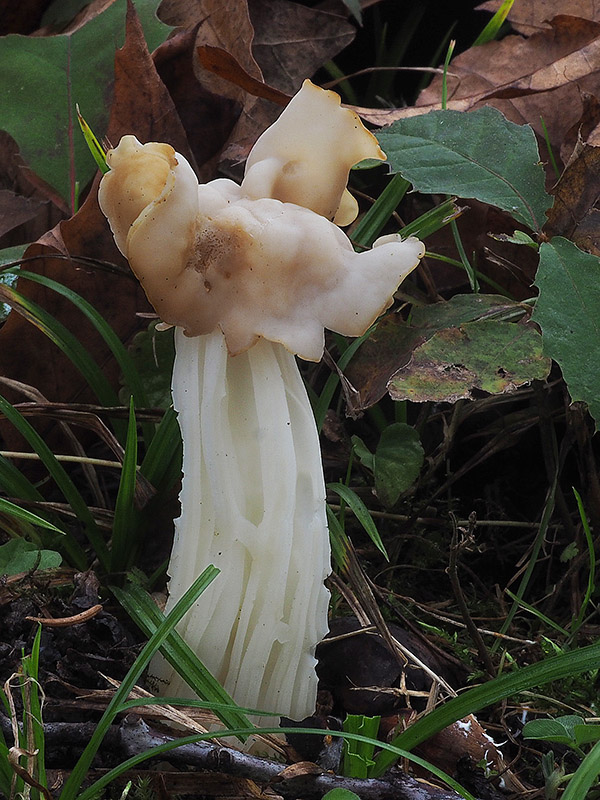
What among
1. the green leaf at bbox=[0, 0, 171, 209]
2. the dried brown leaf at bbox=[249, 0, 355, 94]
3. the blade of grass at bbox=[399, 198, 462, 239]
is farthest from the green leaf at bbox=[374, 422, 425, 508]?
the dried brown leaf at bbox=[249, 0, 355, 94]

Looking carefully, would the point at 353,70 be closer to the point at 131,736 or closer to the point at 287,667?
the point at 287,667

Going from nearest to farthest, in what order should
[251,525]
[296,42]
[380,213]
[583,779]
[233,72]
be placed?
[583,779]
[251,525]
[380,213]
[233,72]
[296,42]

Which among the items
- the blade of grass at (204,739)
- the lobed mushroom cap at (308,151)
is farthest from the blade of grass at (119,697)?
the lobed mushroom cap at (308,151)

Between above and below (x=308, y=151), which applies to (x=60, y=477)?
below

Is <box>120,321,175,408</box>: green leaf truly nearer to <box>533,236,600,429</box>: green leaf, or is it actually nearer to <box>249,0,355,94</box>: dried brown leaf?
<box>533,236,600,429</box>: green leaf

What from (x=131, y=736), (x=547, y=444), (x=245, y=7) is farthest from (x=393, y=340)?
(x=245, y=7)

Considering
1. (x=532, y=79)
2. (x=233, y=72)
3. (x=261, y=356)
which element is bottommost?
(x=261, y=356)

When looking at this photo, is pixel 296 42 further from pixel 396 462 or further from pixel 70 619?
pixel 70 619

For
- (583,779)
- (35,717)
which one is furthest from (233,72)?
(583,779)
